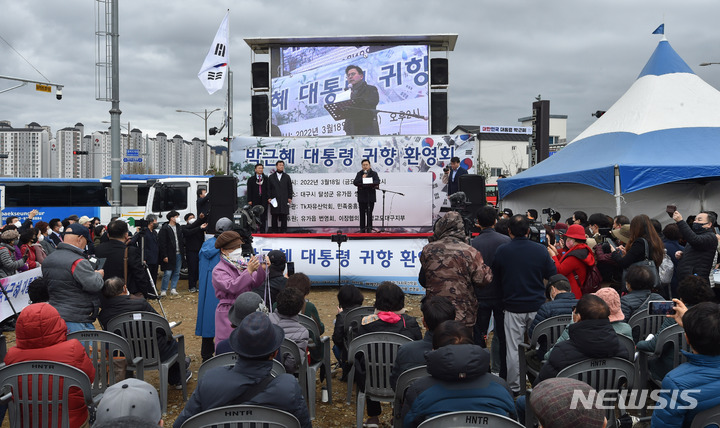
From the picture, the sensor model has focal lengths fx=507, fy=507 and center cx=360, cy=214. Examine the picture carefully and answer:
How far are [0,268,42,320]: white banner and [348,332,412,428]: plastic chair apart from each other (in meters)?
5.53

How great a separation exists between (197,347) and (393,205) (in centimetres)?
557

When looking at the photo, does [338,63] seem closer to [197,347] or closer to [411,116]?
[411,116]

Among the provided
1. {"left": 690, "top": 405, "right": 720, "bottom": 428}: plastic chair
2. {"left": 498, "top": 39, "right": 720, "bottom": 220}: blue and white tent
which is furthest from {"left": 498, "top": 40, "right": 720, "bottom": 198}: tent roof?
{"left": 690, "top": 405, "right": 720, "bottom": 428}: plastic chair

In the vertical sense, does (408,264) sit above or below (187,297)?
above

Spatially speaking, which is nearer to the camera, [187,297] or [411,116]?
[187,297]

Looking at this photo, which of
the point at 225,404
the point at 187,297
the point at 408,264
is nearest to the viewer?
the point at 225,404

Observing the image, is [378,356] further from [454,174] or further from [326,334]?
[454,174]

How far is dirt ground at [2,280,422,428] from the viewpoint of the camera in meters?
4.18

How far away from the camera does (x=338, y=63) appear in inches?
443

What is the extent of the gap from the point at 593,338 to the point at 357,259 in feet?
21.0

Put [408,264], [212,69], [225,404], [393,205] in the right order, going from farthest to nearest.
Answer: [212,69], [393,205], [408,264], [225,404]

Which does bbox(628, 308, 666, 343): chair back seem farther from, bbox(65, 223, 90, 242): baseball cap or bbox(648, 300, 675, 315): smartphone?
bbox(65, 223, 90, 242): baseball cap

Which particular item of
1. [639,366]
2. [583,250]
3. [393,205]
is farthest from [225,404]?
[393,205]

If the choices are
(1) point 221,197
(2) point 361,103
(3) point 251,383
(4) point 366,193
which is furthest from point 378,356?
(2) point 361,103
